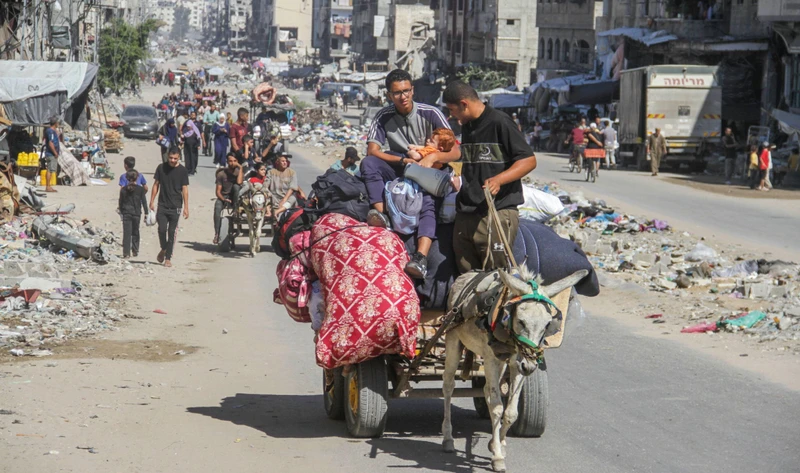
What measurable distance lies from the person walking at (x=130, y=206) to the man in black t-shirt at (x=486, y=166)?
10442 mm

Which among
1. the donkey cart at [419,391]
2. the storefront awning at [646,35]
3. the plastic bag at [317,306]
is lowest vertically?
the donkey cart at [419,391]

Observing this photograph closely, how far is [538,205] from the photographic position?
880 centimetres

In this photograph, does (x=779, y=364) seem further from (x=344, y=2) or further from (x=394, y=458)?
(x=344, y=2)

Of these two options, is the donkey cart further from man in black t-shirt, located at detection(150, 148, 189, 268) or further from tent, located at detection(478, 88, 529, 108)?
tent, located at detection(478, 88, 529, 108)

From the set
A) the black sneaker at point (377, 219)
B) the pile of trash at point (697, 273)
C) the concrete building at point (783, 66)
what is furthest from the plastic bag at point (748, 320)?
the concrete building at point (783, 66)

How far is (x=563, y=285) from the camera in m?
6.38

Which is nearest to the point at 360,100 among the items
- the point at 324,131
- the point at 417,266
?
the point at 324,131

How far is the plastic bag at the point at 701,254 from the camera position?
1730 centimetres

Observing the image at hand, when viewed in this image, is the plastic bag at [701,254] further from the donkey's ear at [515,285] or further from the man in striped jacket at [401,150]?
the donkey's ear at [515,285]

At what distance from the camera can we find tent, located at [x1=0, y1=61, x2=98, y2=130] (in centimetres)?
3016

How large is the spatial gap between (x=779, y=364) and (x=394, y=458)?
5.03 metres

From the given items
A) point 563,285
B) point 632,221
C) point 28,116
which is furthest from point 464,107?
point 28,116

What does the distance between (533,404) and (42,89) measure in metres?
26.8

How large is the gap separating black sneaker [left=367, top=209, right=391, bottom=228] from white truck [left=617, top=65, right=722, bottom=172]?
3056cm
